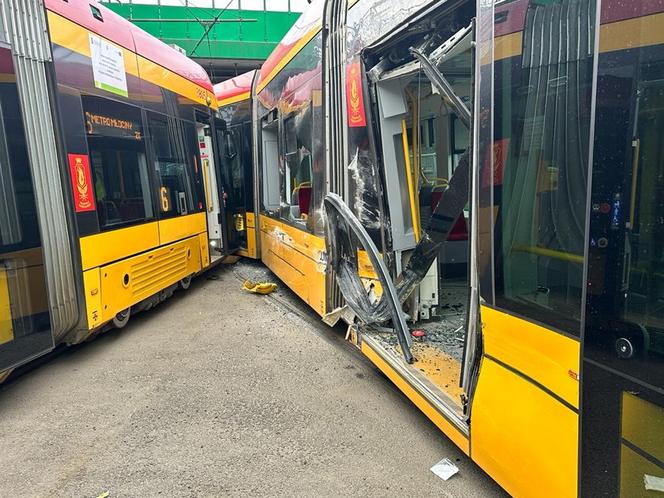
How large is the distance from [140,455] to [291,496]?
1.08 metres

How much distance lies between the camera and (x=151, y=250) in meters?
5.43

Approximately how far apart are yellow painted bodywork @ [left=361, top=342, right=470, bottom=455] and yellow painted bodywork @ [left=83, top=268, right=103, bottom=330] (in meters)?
2.48

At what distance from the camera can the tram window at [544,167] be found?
1.63 metres

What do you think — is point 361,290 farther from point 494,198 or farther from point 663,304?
point 663,304

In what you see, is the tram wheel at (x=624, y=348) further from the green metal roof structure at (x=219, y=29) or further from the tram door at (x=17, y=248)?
the green metal roof structure at (x=219, y=29)

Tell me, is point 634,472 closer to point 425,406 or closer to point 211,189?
point 425,406

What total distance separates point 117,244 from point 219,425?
2299 millimetres

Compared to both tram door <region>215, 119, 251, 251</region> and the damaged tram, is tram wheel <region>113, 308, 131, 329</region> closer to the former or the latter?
the damaged tram

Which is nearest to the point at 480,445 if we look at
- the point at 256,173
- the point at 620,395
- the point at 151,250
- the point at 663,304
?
the point at 620,395

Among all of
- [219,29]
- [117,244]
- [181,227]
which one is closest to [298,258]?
[181,227]

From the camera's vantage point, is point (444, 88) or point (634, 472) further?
point (444, 88)

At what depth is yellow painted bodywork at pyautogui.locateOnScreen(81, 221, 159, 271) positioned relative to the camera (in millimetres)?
4172

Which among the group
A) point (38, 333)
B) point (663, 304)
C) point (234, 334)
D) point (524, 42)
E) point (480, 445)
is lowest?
point (234, 334)

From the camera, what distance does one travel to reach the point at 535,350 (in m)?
1.87
